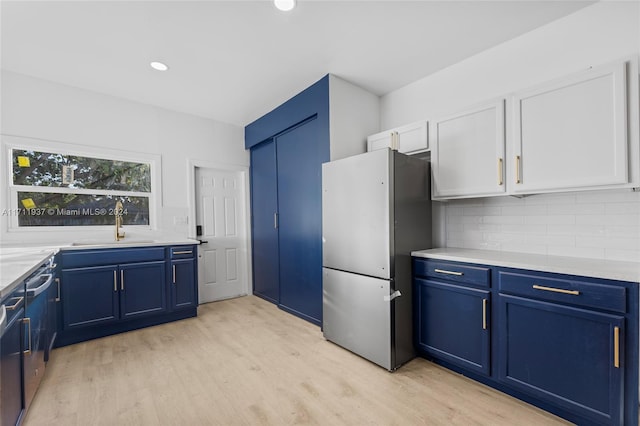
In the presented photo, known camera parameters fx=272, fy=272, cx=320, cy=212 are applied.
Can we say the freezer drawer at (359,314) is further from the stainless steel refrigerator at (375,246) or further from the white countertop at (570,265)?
the white countertop at (570,265)

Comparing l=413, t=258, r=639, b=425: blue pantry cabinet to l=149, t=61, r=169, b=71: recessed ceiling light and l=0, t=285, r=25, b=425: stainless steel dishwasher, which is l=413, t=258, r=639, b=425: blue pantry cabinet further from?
l=149, t=61, r=169, b=71: recessed ceiling light

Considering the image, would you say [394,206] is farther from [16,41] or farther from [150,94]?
[16,41]

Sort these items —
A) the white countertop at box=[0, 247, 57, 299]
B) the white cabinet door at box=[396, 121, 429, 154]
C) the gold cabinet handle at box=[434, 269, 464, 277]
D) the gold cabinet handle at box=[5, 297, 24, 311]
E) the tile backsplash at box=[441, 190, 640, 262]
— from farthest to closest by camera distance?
1. the white cabinet door at box=[396, 121, 429, 154]
2. the gold cabinet handle at box=[434, 269, 464, 277]
3. the tile backsplash at box=[441, 190, 640, 262]
4. the gold cabinet handle at box=[5, 297, 24, 311]
5. the white countertop at box=[0, 247, 57, 299]

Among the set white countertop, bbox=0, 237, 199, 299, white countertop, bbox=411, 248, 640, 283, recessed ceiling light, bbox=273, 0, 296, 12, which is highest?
recessed ceiling light, bbox=273, 0, 296, 12

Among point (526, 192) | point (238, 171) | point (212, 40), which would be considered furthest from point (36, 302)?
point (526, 192)

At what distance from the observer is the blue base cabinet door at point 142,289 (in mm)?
2854

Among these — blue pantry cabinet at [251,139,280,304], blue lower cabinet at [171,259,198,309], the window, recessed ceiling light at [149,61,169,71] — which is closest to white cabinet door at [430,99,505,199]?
blue pantry cabinet at [251,139,280,304]

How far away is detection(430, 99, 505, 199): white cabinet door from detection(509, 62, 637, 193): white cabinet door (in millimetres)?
106

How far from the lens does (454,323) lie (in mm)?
2043

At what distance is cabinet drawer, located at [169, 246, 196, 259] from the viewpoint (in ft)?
10.4

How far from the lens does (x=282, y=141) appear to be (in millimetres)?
3574

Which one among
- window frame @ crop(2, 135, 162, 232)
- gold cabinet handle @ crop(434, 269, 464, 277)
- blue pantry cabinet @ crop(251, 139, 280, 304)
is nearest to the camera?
gold cabinet handle @ crop(434, 269, 464, 277)

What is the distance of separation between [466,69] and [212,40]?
226 centimetres

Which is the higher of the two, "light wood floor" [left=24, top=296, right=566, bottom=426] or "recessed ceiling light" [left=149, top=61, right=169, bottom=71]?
"recessed ceiling light" [left=149, top=61, right=169, bottom=71]
